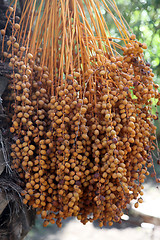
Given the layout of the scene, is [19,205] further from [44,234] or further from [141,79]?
[44,234]

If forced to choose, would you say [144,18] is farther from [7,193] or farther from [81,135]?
[7,193]

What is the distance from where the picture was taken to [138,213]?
7.96ft

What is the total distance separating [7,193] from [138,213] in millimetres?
1808

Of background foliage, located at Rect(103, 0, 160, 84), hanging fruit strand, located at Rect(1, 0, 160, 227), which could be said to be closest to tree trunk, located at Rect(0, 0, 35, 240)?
hanging fruit strand, located at Rect(1, 0, 160, 227)

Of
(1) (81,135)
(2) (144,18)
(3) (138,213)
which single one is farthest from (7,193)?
(2) (144,18)

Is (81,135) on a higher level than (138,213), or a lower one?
higher

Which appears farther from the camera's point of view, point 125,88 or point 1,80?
point 1,80

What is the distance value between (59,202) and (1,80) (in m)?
0.50

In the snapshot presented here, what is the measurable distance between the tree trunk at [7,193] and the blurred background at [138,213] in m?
0.62

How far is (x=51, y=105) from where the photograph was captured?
0.83 meters

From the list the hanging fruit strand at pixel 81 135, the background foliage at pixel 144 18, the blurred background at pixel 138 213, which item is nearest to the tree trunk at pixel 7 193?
the hanging fruit strand at pixel 81 135

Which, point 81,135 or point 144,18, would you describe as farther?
point 144,18

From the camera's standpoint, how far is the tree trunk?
0.91m

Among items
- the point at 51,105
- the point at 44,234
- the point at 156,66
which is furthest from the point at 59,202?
the point at 156,66
